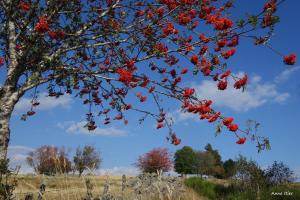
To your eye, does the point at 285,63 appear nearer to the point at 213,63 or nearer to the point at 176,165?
the point at 213,63

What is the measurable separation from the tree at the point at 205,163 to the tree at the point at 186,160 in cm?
83

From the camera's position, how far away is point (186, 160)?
3408 inches

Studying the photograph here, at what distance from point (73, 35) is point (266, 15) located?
420 centimetres

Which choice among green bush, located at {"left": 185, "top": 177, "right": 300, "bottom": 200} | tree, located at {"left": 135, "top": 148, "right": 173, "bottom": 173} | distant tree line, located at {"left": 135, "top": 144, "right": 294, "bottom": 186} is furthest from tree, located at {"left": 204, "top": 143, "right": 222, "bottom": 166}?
green bush, located at {"left": 185, "top": 177, "right": 300, "bottom": 200}

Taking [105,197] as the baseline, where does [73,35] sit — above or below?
above

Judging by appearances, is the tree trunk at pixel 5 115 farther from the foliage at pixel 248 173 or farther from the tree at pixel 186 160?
the tree at pixel 186 160

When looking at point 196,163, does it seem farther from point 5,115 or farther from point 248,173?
point 5,115

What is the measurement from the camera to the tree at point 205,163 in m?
83.9

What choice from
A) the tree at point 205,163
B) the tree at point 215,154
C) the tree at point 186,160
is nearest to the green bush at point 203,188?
the tree at point 205,163

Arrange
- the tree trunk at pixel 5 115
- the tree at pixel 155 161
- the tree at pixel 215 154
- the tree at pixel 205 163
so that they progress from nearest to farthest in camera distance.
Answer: the tree trunk at pixel 5 115, the tree at pixel 155 161, the tree at pixel 205 163, the tree at pixel 215 154

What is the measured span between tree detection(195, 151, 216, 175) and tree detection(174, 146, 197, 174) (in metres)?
0.83

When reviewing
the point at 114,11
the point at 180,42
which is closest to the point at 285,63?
the point at 180,42

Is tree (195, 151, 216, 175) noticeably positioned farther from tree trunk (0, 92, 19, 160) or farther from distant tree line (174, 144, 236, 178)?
tree trunk (0, 92, 19, 160)

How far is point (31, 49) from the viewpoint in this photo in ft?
30.3
